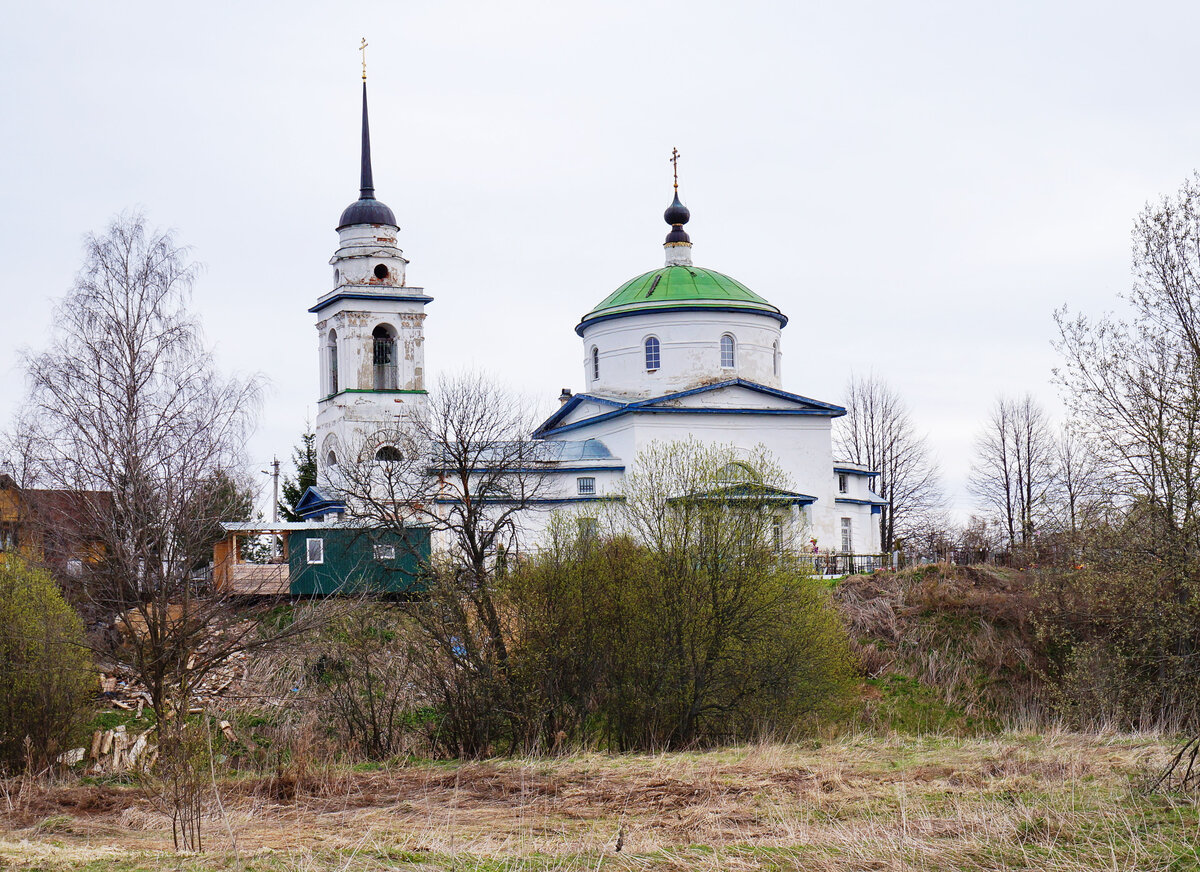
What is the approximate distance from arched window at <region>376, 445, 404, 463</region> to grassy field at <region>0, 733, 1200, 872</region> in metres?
17.1

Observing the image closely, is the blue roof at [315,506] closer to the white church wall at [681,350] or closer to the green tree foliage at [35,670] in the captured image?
the white church wall at [681,350]

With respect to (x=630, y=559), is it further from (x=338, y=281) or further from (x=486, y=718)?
(x=338, y=281)

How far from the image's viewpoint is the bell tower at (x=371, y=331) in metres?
36.2

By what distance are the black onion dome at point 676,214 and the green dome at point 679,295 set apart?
2377 mm

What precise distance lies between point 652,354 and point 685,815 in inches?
1194

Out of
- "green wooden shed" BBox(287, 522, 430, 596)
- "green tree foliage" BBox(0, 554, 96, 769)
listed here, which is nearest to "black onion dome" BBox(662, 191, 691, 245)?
"green wooden shed" BBox(287, 522, 430, 596)

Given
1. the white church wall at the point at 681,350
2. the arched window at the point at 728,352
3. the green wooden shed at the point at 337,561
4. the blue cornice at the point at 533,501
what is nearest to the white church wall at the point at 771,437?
the white church wall at the point at 681,350

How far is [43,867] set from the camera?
8750 millimetres

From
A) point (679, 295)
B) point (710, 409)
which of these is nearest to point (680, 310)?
point (679, 295)

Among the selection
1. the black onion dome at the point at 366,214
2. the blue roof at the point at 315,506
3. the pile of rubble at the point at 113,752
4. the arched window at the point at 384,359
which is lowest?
the pile of rubble at the point at 113,752

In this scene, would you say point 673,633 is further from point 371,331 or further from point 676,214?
point 676,214

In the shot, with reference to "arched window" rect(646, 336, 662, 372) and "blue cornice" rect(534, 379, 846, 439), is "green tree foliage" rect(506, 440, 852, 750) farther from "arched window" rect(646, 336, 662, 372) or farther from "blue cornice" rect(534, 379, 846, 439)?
"arched window" rect(646, 336, 662, 372)

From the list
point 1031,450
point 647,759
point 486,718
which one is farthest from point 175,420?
point 1031,450

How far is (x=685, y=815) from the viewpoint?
36.2 feet
